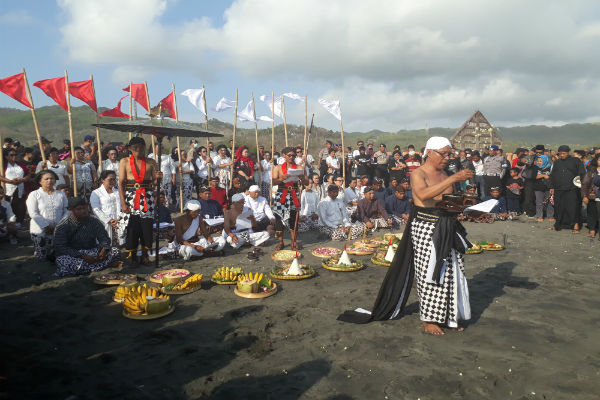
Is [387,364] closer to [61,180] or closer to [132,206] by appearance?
[132,206]

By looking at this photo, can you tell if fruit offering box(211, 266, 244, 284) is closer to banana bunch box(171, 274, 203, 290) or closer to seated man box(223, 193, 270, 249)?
banana bunch box(171, 274, 203, 290)

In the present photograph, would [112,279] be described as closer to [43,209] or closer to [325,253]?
[43,209]

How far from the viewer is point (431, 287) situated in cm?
409

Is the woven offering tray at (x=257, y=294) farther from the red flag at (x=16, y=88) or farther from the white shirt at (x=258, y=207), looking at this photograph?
the red flag at (x=16, y=88)

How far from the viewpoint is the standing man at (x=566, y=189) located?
1039cm

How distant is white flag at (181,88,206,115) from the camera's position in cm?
1235

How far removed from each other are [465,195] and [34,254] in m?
7.83

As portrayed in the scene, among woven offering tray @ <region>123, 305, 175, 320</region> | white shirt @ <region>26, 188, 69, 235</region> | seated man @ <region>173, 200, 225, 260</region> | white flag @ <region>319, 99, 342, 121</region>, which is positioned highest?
white flag @ <region>319, 99, 342, 121</region>

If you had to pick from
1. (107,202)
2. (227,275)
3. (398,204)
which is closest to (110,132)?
(107,202)

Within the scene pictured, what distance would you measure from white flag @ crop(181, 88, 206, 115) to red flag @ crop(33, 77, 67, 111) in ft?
11.4

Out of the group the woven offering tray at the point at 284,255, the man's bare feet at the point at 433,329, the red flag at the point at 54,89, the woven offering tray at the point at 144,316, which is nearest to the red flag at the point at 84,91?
the red flag at the point at 54,89

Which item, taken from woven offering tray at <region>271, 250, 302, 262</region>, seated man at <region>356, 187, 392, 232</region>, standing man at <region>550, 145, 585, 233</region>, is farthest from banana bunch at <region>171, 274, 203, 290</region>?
standing man at <region>550, 145, 585, 233</region>

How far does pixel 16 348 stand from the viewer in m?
3.83

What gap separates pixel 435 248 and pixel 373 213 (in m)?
7.13
